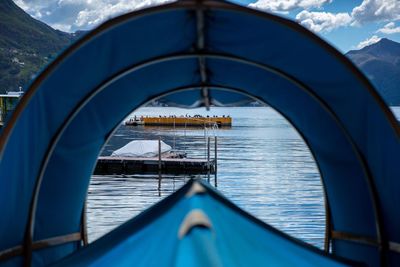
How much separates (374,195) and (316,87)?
6.32 feet

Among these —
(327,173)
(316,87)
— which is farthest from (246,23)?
(327,173)

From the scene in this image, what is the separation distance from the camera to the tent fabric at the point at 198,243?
470cm

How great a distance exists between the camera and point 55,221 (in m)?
9.25

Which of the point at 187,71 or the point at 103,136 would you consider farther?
the point at 103,136

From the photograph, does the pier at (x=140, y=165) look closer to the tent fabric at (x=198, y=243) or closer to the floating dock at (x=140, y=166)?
the floating dock at (x=140, y=166)

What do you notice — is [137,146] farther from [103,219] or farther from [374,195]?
[374,195]

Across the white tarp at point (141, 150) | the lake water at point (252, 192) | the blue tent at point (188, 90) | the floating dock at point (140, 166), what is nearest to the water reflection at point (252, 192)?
the lake water at point (252, 192)

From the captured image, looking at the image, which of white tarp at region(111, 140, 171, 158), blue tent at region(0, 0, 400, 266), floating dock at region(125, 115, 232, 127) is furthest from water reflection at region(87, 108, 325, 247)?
floating dock at region(125, 115, 232, 127)

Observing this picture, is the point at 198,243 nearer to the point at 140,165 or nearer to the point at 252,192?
the point at 252,192

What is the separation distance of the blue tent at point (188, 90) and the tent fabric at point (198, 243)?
83.8 inches

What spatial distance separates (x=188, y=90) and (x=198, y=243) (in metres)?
6.13

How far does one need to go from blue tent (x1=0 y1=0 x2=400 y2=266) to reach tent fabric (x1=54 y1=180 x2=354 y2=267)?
213cm

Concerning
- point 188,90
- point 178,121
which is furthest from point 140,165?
point 178,121

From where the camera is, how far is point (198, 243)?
4.65m
